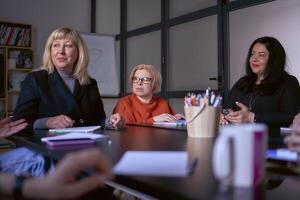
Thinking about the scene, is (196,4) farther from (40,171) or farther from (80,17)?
(40,171)

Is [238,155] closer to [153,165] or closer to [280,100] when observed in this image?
[153,165]

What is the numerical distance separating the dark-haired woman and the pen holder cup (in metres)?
0.86

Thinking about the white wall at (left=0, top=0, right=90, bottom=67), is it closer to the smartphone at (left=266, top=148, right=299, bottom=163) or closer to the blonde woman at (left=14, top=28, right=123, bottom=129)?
the blonde woman at (left=14, top=28, right=123, bottom=129)

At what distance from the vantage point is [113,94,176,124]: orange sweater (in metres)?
2.53

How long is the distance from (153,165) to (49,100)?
4.30 feet

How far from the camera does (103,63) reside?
530cm

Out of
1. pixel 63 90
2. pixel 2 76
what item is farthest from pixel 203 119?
pixel 2 76

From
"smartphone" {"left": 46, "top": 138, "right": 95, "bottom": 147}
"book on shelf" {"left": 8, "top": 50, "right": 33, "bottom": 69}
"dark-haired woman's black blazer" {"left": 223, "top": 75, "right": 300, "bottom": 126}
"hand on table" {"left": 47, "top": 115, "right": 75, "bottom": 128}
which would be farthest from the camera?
"book on shelf" {"left": 8, "top": 50, "right": 33, "bottom": 69}

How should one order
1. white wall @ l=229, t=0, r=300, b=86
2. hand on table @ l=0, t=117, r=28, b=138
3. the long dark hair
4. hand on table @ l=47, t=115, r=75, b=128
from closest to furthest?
1. hand on table @ l=0, t=117, r=28, b=138
2. hand on table @ l=47, t=115, r=75, b=128
3. the long dark hair
4. white wall @ l=229, t=0, r=300, b=86

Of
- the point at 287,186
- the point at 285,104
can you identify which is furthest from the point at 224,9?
the point at 287,186

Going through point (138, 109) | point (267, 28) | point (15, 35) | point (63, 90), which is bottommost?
point (138, 109)

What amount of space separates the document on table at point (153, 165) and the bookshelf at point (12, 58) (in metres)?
4.11

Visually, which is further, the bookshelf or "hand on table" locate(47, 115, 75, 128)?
the bookshelf

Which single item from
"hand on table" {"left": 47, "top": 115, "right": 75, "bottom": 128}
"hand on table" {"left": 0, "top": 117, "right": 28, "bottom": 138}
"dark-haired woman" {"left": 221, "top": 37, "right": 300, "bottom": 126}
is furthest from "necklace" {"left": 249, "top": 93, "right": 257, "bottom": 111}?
"hand on table" {"left": 0, "top": 117, "right": 28, "bottom": 138}
